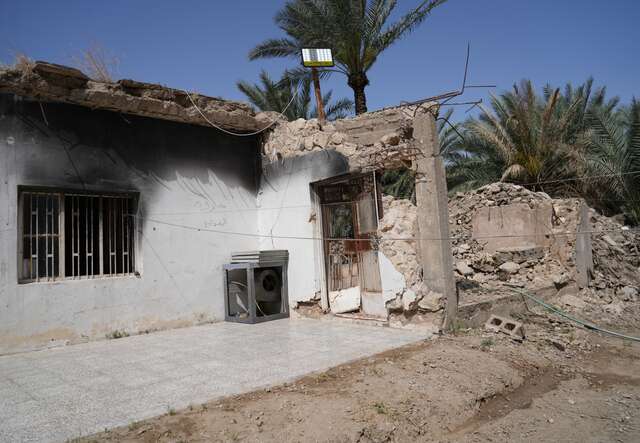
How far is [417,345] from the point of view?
6.11 metres

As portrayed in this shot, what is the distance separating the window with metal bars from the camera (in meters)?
6.91

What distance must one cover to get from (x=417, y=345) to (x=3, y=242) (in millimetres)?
5816

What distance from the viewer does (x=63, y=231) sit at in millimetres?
7164

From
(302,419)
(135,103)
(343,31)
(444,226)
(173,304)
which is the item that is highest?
(343,31)

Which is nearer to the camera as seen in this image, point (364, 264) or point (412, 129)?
point (412, 129)

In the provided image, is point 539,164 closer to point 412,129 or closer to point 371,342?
point 412,129

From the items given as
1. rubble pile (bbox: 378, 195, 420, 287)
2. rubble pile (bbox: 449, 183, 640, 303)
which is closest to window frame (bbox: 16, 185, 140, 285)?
rubble pile (bbox: 378, 195, 420, 287)

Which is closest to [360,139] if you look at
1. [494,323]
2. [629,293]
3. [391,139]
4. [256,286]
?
[391,139]

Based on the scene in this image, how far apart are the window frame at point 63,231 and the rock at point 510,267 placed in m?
8.11

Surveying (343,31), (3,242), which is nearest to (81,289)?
(3,242)

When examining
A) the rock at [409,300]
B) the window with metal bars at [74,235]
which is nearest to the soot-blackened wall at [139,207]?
the window with metal bars at [74,235]

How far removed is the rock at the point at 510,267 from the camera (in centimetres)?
1105

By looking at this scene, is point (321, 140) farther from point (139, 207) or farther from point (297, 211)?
point (139, 207)

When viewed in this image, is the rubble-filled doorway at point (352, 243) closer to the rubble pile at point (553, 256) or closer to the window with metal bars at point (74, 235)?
the window with metal bars at point (74, 235)
